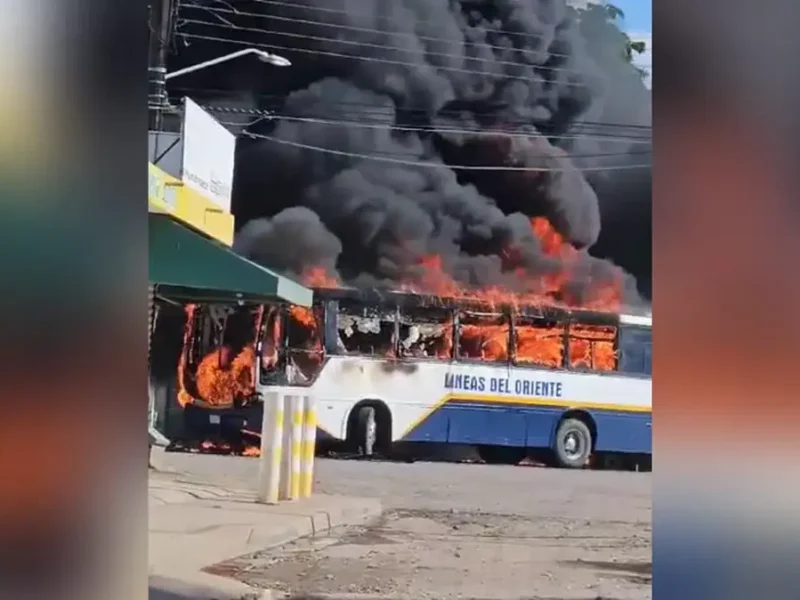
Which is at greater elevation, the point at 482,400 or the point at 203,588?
the point at 482,400

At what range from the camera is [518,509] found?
65.4 inches

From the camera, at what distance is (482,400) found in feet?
5.52

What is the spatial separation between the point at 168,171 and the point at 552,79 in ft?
3.19

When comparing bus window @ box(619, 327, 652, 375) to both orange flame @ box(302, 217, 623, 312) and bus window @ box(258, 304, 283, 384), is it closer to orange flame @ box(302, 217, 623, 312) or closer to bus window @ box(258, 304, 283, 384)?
orange flame @ box(302, 217, 623, 312)

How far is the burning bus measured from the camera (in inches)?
65.7

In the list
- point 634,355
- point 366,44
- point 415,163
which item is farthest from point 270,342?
point 634,355

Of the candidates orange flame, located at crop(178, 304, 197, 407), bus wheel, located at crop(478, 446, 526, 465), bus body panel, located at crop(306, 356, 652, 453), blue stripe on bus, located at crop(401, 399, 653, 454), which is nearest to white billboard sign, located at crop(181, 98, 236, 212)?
orange flame, located at crop(178, 304, 197, 407)

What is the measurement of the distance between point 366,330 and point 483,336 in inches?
11.3

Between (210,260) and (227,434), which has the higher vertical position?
(210,260)

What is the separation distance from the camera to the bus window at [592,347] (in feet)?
5.55

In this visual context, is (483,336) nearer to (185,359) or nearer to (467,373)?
(467,373)
